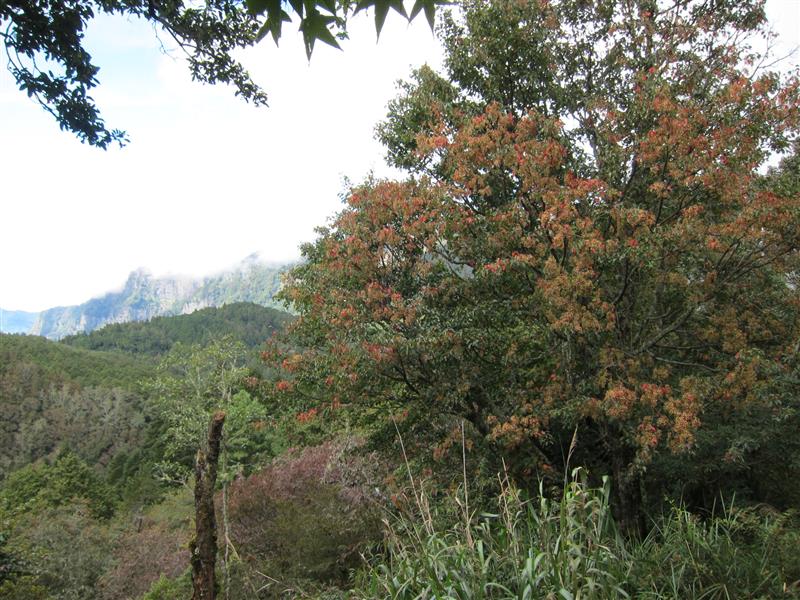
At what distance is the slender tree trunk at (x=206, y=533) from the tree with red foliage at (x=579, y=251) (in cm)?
240

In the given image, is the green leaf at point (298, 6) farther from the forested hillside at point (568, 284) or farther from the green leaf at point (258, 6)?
the forested hillside at point (568, 284)

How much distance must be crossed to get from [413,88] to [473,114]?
1222mm

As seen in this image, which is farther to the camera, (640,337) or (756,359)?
(640,337)

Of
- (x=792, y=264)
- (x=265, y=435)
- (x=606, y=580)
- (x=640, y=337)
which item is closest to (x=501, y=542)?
(x=606, y=580)

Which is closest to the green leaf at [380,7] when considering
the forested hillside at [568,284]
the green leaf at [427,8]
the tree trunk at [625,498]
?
the green leaf at [427,8]

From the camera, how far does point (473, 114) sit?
695 centimetres

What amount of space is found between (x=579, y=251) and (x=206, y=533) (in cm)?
432

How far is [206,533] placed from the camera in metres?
3.11

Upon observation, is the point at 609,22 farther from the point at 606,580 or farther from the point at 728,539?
the point at 606,580

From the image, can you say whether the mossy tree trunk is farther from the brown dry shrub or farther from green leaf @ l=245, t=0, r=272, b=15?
the brown dry shrub

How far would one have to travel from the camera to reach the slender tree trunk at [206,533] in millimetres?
3031

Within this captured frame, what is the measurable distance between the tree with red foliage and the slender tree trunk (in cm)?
240

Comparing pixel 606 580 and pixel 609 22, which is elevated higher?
pixel 609 22

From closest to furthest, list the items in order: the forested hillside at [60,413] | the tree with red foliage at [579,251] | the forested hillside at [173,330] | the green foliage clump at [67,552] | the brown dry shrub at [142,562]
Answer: the tree with red foliage at [579,251] → the brown dry shrub at [142,562] → the green foliage clump at [67,552] → the forested hillside at [60,413] → the forested hillside at [173,330]
